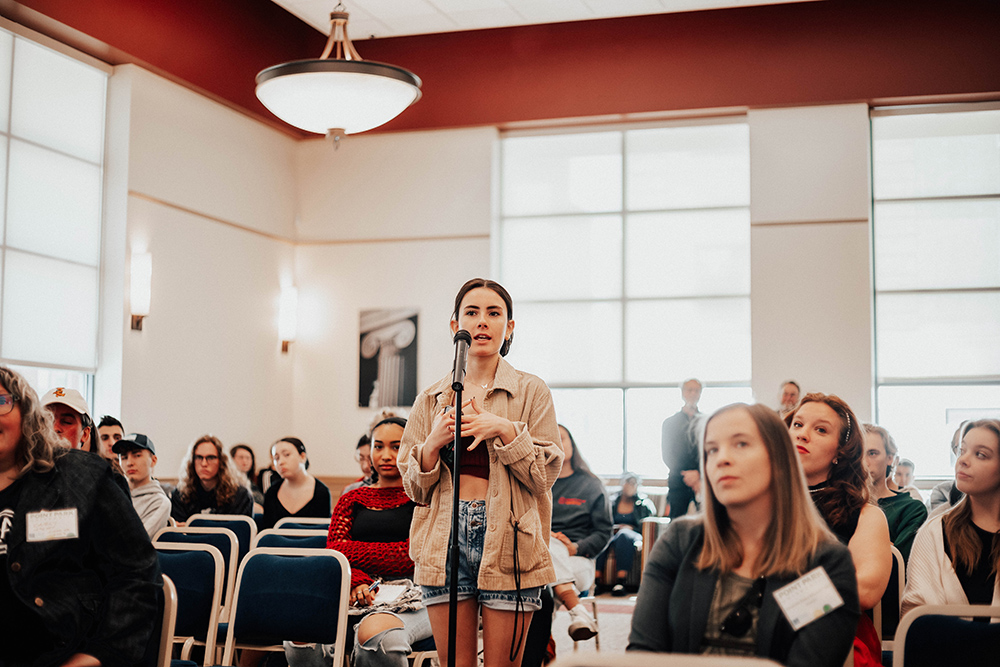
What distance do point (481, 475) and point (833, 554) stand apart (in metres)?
1.14

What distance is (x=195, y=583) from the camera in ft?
11.9

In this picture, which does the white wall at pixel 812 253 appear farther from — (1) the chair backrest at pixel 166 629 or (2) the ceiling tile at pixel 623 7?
(1) the chair backrest at pixel 166 629

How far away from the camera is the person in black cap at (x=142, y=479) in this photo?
479cm

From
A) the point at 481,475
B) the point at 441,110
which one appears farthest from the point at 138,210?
the point at 481,475

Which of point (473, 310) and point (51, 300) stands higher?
point (51, 300)

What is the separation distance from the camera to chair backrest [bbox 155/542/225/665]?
358 centimetres

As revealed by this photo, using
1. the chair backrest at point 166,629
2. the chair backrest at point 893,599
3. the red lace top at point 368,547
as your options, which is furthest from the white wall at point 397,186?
the chair backrest at point 166,629

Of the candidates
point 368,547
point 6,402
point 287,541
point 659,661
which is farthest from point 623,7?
point 659,661

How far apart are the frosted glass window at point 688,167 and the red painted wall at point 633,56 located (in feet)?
1.14

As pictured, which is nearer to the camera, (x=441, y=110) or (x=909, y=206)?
(x=909, y=206)

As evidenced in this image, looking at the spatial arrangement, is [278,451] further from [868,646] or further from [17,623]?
[868,646]

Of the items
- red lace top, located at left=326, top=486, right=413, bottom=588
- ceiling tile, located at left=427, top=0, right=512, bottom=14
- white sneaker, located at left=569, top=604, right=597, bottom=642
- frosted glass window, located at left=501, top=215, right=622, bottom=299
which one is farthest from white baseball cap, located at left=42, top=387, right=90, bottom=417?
frosted glass window, located at left=501, top=215, right=622, bottom=299

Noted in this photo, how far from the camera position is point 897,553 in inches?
130

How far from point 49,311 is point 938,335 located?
24.3 ft
